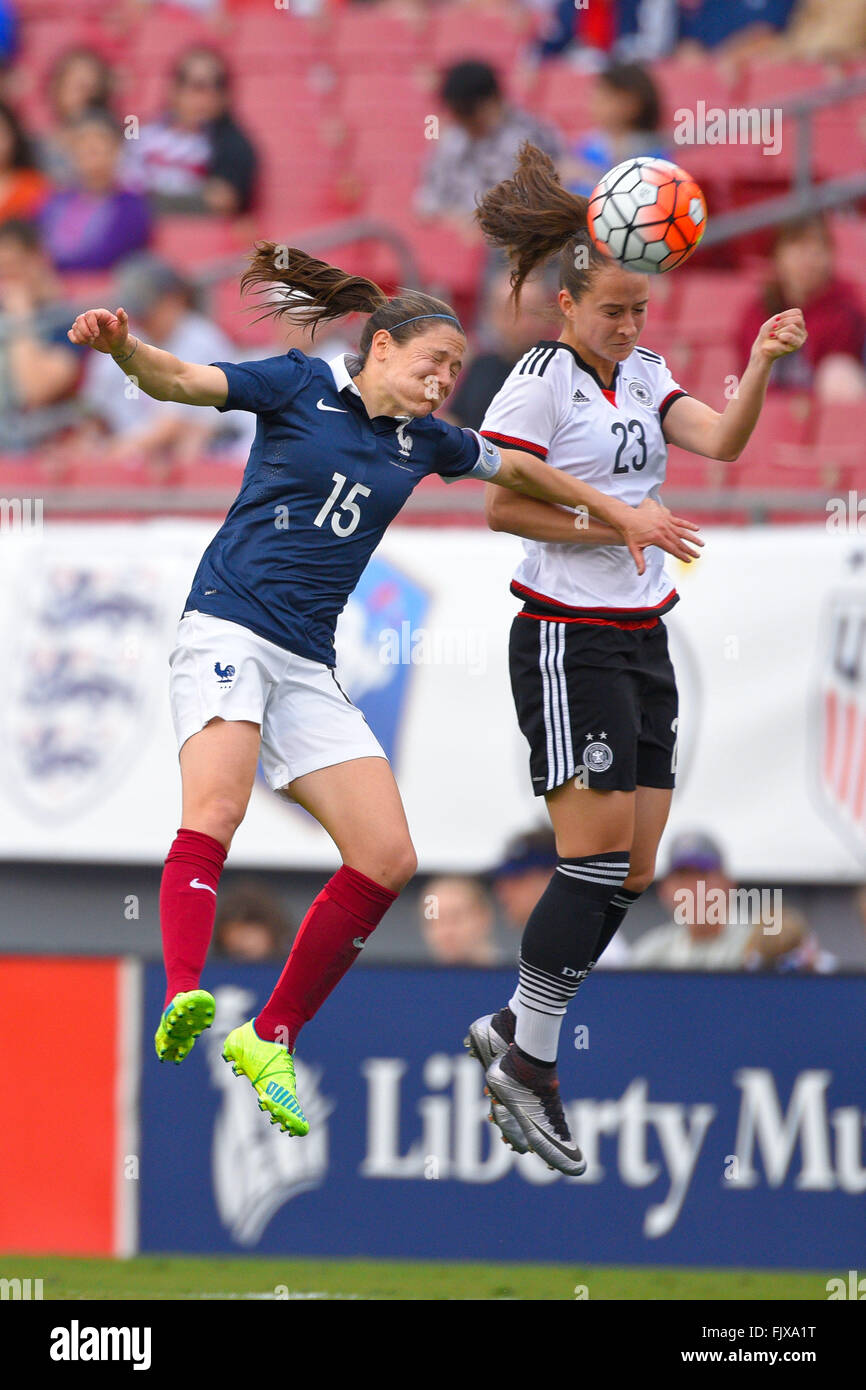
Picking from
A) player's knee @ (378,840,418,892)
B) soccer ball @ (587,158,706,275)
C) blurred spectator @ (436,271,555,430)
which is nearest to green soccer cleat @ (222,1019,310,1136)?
player's knee @ (378,840,418,892)

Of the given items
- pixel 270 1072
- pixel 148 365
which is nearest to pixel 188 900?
pixel 270 1072

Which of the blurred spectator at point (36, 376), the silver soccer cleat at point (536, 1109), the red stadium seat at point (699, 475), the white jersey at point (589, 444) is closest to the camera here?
the white jersey at point (589, 444)

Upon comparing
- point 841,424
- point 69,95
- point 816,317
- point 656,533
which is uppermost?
point 69,95

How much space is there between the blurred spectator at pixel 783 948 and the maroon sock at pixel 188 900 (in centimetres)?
380

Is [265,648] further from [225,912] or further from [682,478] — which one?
[682,478]

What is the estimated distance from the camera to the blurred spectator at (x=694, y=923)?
26.3 feet

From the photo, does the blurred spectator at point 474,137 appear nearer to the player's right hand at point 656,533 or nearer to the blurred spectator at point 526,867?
the blurred spectator at point 526,867

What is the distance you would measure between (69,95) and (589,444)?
844cm

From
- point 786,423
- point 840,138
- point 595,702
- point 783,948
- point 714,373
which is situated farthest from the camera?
point 840,138

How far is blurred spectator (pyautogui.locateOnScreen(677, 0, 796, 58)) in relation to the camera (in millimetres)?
12500

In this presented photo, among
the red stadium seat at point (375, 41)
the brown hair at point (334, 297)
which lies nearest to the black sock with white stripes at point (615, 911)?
the brown hair at point (334, 297)

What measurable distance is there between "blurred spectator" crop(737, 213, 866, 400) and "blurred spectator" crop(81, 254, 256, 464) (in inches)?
110

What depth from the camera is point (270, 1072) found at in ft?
16.6

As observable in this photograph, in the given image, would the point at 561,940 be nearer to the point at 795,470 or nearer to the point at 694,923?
the point at 694,923
